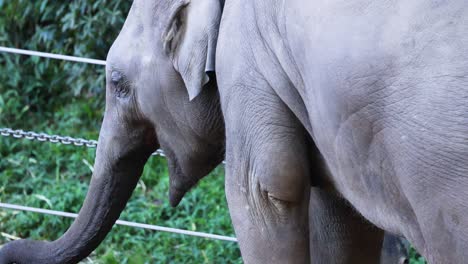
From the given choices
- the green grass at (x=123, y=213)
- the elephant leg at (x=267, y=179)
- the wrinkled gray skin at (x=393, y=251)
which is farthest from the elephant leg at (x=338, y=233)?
the green grass at (x=123, y=213)

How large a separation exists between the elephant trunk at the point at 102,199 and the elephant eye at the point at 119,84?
0.36ft

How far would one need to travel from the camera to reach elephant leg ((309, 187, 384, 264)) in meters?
2.91

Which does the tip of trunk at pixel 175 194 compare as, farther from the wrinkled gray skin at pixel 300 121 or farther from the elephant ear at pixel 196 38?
the elephant ear at pixel 196 38

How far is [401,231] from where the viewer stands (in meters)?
2.15

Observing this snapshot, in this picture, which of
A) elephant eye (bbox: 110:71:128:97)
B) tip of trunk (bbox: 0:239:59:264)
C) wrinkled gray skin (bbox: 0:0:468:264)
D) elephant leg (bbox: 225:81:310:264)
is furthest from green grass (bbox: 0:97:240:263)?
elephant leg (bbox: 225:81:310:264)

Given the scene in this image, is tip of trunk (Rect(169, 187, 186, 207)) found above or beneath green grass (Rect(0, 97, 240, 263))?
above

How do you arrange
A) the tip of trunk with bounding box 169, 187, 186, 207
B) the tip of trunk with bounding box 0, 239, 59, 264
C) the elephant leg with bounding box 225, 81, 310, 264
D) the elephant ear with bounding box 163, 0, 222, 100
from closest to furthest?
the elephant leg with bounding box 225, 81, 310, 264 → the elephant ear with bounding box 163, 0, 222, 100 → the tip of trunk with bounding box 169, 187, 186, 207 → the tip of trunk with bounding box 0, 239, 59, 264

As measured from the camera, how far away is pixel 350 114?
81.5 inches

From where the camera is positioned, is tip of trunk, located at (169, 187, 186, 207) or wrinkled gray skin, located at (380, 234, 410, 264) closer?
tip of trunk, located at (169, 187, 186, 207)

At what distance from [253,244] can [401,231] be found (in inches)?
20.2

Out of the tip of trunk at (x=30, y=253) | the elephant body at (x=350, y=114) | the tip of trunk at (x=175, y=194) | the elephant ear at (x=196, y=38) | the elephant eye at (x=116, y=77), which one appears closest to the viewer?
the elephant body at (x=350, y=114)

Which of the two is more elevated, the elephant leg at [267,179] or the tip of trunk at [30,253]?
the elephant leg at [267,179]

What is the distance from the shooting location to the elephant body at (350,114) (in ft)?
6.19

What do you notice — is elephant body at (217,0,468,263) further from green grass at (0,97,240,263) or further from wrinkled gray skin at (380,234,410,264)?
green grass at (0,97,240,263)
